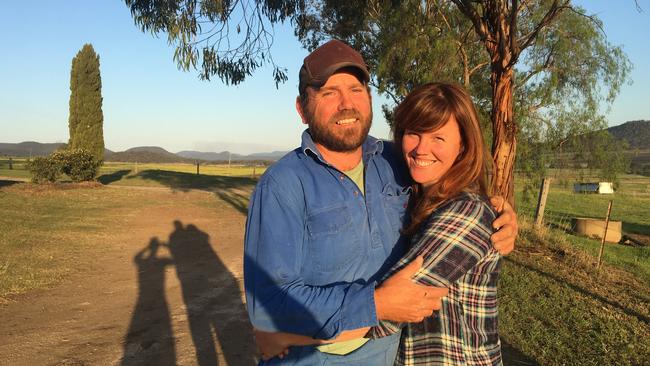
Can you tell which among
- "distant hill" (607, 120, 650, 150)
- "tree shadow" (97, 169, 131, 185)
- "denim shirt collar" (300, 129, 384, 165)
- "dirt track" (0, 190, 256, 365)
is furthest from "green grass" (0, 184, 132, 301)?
"distant hill" (607, 120, 650, 150)

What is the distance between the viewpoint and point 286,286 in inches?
57.6

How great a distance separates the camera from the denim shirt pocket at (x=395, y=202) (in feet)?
6.13

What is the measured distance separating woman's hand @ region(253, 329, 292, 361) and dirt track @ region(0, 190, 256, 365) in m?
3.00

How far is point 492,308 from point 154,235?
10.7m

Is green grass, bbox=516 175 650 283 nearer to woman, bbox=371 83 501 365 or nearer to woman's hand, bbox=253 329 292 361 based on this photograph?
woman, bbox=371 83 501 365

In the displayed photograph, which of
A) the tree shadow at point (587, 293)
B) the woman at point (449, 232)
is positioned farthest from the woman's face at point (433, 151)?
the tree shadow at point (587, 293)

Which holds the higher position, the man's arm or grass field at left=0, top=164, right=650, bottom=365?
the man's arm

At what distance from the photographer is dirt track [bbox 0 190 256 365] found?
14.8 feet

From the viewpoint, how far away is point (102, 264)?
27.5ft

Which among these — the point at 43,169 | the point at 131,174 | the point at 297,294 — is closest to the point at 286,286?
the point at 297,294

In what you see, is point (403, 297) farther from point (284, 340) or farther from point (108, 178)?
point (108, 178)

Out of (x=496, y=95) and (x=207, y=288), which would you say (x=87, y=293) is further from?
(x=496, y=95)

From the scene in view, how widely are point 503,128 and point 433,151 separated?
7.58 m

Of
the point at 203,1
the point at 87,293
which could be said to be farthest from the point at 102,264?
the point at 203,1
